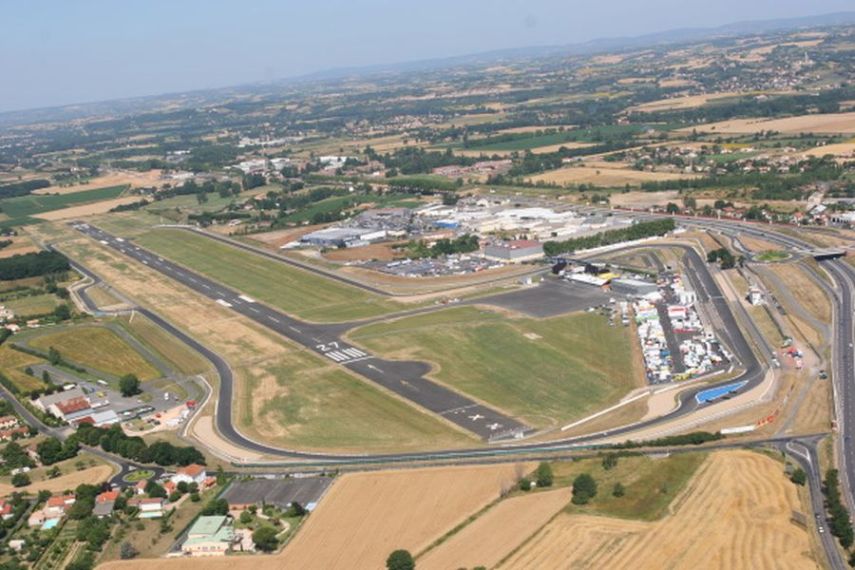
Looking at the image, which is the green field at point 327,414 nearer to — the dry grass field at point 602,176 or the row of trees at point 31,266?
the row of trees at point 31,266

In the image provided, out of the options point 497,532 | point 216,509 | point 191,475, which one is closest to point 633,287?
point 497,532

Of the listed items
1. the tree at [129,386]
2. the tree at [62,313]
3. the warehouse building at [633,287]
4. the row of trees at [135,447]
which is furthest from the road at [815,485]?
the tree at [62,313]

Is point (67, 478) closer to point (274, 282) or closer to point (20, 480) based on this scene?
point (20, 480)

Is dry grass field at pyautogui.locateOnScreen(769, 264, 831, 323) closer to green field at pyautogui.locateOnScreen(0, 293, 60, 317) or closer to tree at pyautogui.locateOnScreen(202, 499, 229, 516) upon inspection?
tree at pyautogui.locateOnScreen(202, 499, 229, 516)

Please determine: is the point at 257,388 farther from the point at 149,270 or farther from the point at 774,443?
the point at 149,270

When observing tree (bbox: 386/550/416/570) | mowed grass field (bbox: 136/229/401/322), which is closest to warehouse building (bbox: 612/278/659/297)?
mowed grass field (bbox: 136/229/401/322)
